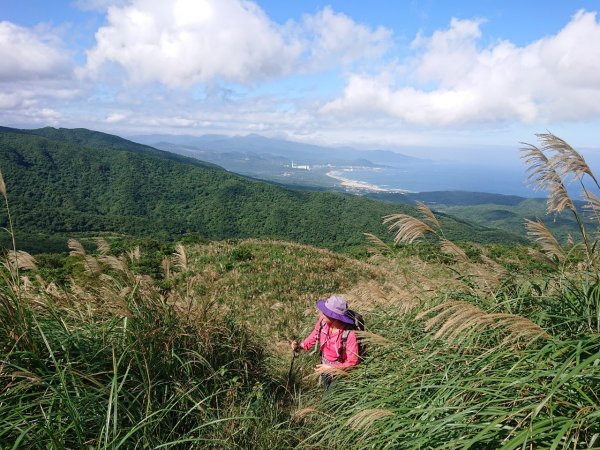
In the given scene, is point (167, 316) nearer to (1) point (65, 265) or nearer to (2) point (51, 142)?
(1) point (65, 265)

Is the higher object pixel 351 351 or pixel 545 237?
pixel 545 237

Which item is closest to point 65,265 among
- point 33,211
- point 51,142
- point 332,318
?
point 332,318

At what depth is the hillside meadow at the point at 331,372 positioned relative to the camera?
6.86 feet

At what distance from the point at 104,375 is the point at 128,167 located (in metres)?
159

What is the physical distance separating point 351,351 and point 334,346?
0.37m

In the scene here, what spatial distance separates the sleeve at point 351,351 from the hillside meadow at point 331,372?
0.18m

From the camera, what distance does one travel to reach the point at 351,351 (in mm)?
4305

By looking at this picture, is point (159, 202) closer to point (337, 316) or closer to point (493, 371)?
point (337, 316)

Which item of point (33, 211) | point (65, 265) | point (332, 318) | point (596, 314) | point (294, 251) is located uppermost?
point (596, 314)

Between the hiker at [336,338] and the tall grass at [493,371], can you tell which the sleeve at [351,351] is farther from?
the tall grass at [493,371]

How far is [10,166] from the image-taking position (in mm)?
121938

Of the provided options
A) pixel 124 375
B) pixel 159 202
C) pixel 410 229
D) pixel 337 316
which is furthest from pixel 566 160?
pixel 159 202

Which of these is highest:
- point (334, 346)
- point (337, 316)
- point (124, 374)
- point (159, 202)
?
point (337, 316)

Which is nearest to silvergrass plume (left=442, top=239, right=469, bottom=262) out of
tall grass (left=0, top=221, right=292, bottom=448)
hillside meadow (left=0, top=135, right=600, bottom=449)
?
hillside meadow (left=0, top=135, right=600, bottom=449)
